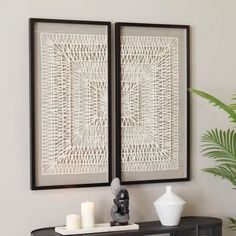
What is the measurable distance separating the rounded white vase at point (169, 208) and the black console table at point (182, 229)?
41 mm

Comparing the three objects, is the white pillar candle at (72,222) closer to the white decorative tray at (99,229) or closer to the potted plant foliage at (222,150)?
the white decorative tray at (99,229)

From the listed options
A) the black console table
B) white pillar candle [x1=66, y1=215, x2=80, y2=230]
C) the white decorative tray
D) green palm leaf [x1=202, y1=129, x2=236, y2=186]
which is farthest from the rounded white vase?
white pillar candle [x1=66, y1=215, x2=80, y2=230]

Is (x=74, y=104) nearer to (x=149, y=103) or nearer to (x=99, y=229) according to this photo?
(x=149, y=103)

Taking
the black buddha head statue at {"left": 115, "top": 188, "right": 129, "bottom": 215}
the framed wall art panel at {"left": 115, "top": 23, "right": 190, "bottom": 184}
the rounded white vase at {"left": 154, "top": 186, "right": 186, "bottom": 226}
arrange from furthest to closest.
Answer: the framed wall art panel at {"left": 115, "top": 23, "right": 190, "bottom": 184}, the rounded white vase at {"left": 154, "top": 186, "right": 186, "bottom": 226}, the black buddha head statue at {"left": 115, "top": 188, "right": 129, "bottom": 215}

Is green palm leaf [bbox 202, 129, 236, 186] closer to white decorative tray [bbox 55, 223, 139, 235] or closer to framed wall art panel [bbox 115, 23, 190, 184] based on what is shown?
framed wall art panel [bbox 115, 23, 190, 184]

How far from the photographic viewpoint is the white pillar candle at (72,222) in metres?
3.31

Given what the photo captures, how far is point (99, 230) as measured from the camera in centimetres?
333

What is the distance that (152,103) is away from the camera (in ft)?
A: 12.2

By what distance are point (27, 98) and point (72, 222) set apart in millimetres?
720

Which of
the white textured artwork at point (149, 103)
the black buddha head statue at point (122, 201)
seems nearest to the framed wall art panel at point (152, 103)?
the white textured artwork at point (149, 103)

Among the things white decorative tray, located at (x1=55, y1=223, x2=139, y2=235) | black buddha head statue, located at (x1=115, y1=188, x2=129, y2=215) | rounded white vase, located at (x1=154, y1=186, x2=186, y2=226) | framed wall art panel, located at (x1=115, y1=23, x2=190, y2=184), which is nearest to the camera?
white decorative tray, located at (x1=55, y1=223, x2=139, y2=235)

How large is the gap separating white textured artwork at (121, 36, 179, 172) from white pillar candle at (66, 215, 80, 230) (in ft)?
1.59

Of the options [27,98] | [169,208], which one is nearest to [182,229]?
[169,208]

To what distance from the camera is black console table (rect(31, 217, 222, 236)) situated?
11.0 ft
